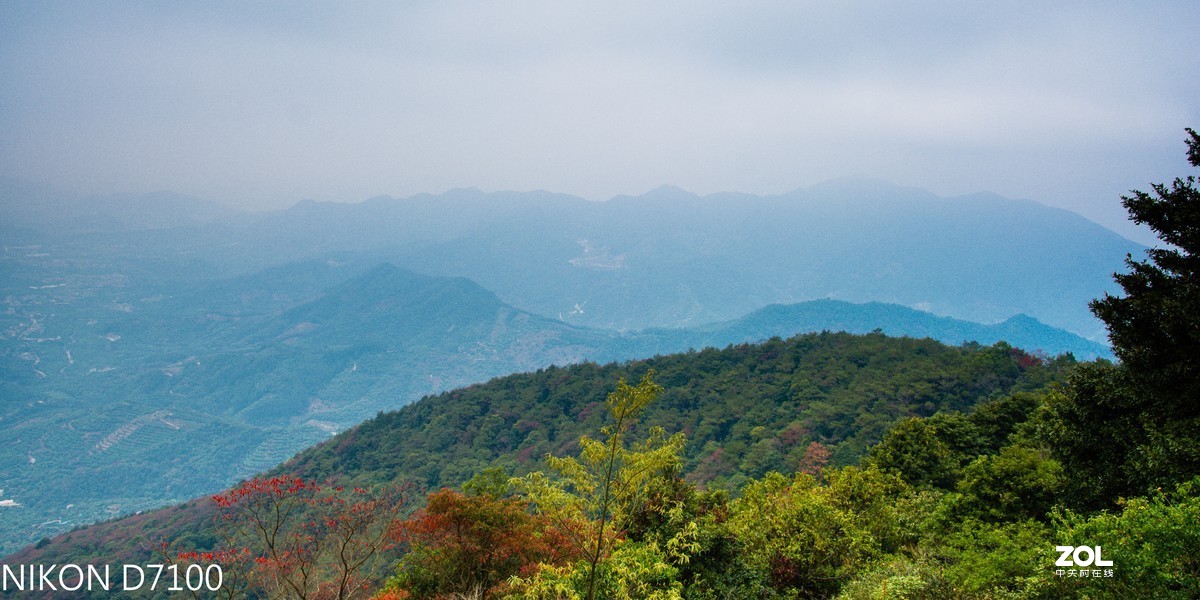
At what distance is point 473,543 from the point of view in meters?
14.2

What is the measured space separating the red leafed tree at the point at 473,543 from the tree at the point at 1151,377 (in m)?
12.9

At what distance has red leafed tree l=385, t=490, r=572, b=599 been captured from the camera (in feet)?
45.8

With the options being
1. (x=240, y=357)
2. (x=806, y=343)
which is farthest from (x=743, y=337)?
(x=240, y=357)

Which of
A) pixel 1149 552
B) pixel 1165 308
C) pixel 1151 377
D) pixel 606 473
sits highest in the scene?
pixel 1165 308

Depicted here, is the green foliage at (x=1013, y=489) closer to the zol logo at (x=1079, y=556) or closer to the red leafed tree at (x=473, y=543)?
the zol logo at (x=1079, y=556)

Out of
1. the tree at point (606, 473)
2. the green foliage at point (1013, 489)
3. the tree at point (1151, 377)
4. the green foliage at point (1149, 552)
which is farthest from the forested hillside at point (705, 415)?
the tree at point (606, 473)

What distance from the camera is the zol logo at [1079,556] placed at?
7.82m

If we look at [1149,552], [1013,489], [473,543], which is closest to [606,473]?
[1149,552]

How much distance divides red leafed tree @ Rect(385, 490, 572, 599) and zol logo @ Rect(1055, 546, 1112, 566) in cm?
1024

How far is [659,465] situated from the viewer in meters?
7.92

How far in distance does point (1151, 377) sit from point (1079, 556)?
594 centimetres

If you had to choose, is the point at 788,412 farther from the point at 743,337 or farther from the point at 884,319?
the point at 884,319

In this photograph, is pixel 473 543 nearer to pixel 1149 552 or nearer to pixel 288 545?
pixel 288 545

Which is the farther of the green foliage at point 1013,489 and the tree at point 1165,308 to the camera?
the green foliage at point 1013,489
